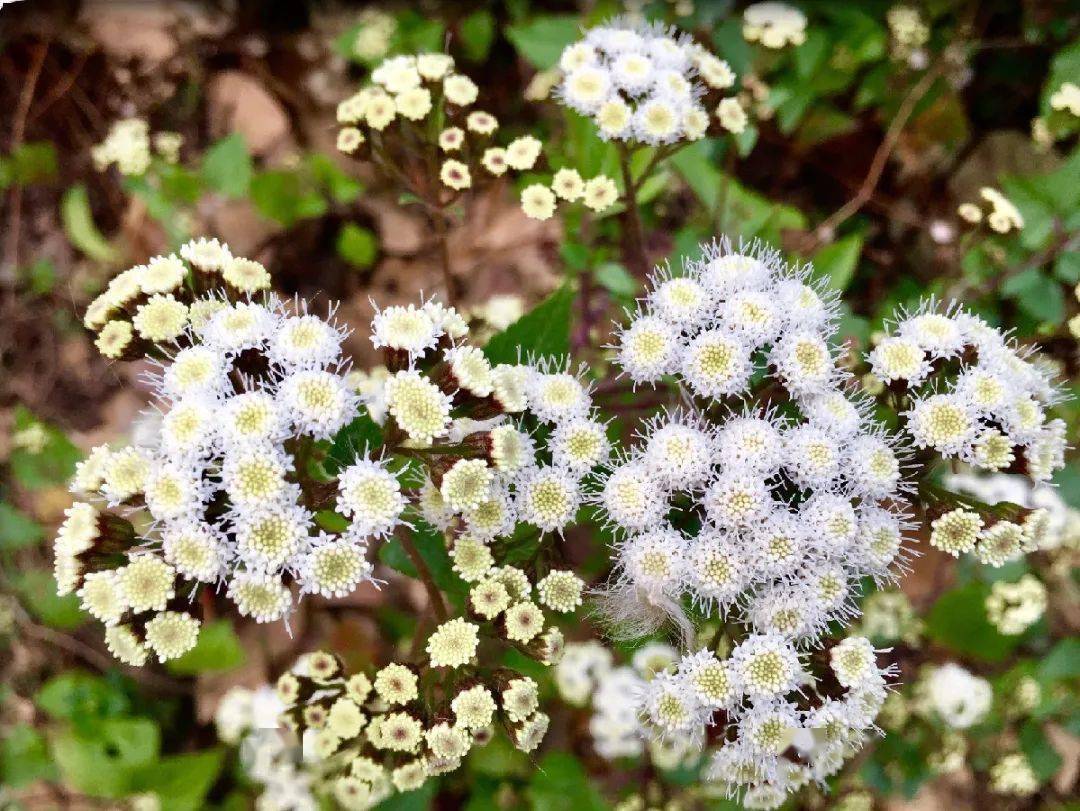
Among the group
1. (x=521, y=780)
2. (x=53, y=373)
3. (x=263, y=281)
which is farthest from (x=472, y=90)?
(x=53, y=373)

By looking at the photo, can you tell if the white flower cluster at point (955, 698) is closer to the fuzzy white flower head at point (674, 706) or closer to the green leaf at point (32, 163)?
the fuzzy white flower head at point (674, 706)

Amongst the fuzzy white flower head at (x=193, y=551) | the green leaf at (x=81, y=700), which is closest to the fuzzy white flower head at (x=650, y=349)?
the fuzzy white flower head at (x=193, y=551)

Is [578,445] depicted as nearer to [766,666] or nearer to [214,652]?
[766,666]

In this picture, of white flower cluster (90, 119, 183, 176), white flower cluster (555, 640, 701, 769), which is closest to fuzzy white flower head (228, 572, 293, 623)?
white flower cluster (555, 640, 701, 769)

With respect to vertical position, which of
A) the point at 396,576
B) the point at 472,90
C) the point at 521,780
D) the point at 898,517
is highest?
the point at 472,90

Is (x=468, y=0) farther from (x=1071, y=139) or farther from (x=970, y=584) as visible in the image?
(x=970, y=584)

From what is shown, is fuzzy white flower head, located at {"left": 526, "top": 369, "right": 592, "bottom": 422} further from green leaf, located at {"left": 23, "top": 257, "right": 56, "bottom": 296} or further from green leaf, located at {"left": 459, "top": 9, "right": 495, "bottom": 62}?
green leaf, located at {"left": 23, "top": 257, "right": 56, "bottom": 296}
